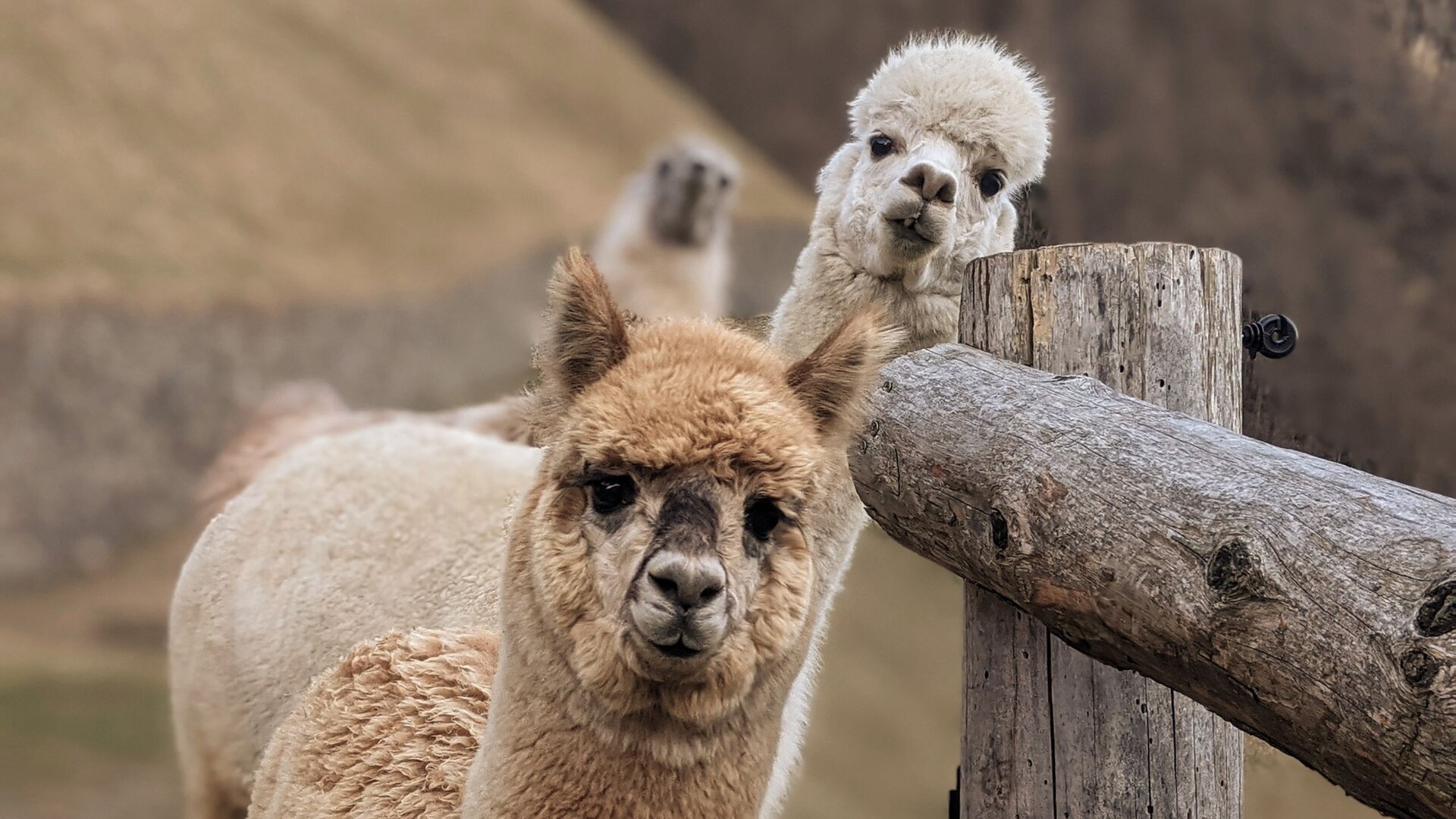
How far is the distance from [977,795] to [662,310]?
337cm

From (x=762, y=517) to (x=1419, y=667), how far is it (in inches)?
28.8

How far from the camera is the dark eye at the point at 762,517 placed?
5.05 feet

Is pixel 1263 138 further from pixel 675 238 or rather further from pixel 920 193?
pixel 920 193

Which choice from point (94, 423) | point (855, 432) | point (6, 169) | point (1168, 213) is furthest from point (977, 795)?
point (6, 169)

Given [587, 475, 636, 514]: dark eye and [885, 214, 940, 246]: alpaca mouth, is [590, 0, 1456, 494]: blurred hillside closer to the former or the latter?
[885, 214, 940, 246]: alpaca mouth

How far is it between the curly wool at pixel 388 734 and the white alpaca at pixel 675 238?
119 inches

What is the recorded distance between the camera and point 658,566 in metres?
1.38

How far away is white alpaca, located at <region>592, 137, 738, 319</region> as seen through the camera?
5.24 m

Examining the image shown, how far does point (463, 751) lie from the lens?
190cm

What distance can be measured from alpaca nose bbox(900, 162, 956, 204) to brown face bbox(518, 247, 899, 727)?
0.66 metres

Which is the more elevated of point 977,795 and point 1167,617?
point 1167,617

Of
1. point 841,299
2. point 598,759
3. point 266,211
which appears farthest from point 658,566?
point 266,211

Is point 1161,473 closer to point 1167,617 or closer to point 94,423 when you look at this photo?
point 1167,617

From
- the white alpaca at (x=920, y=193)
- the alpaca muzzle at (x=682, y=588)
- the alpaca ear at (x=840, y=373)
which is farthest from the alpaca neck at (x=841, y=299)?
the alpaca muzzle at (x=682, y=588)
